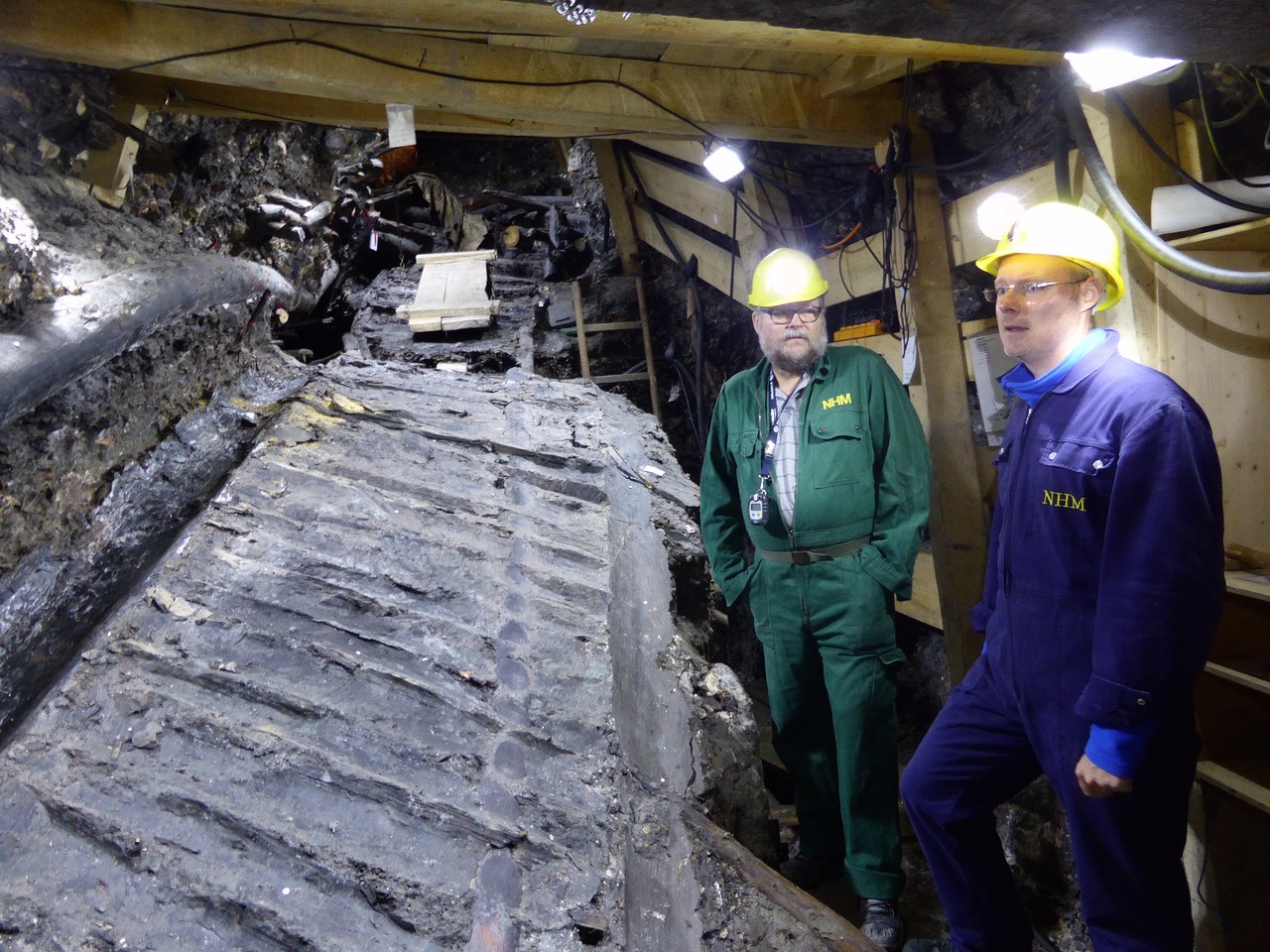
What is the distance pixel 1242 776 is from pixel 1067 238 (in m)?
1.85

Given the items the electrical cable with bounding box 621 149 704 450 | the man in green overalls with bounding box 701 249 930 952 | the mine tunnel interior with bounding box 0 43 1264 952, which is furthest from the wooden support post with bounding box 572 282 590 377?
the man in green overalls with bounding box 701 249 930 952

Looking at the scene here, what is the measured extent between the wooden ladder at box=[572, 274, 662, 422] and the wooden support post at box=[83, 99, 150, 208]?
4.38 metres

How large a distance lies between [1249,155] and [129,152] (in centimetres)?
429

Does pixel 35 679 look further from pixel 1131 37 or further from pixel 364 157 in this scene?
pixel 364 157

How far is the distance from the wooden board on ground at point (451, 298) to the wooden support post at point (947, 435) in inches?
169

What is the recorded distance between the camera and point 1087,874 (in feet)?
6.55

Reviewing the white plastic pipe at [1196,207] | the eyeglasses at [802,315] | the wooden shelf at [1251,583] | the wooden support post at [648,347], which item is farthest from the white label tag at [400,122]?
the wooden support post at [648,347]

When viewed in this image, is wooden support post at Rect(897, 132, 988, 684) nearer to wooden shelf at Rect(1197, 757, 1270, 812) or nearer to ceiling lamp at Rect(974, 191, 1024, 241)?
ceiling lamp at Rect(974, 191, 1024, 241)

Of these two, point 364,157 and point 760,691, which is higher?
point 364,157

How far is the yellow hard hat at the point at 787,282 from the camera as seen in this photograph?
319 centimetres

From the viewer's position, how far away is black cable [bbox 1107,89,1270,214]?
2.41 meters

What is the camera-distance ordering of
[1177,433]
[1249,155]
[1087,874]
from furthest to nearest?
1. [1249,155]
2. [1087,874]
3. [1177,433]

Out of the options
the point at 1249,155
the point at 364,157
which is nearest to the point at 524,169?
the point at 364,157

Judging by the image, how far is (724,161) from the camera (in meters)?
4.11
